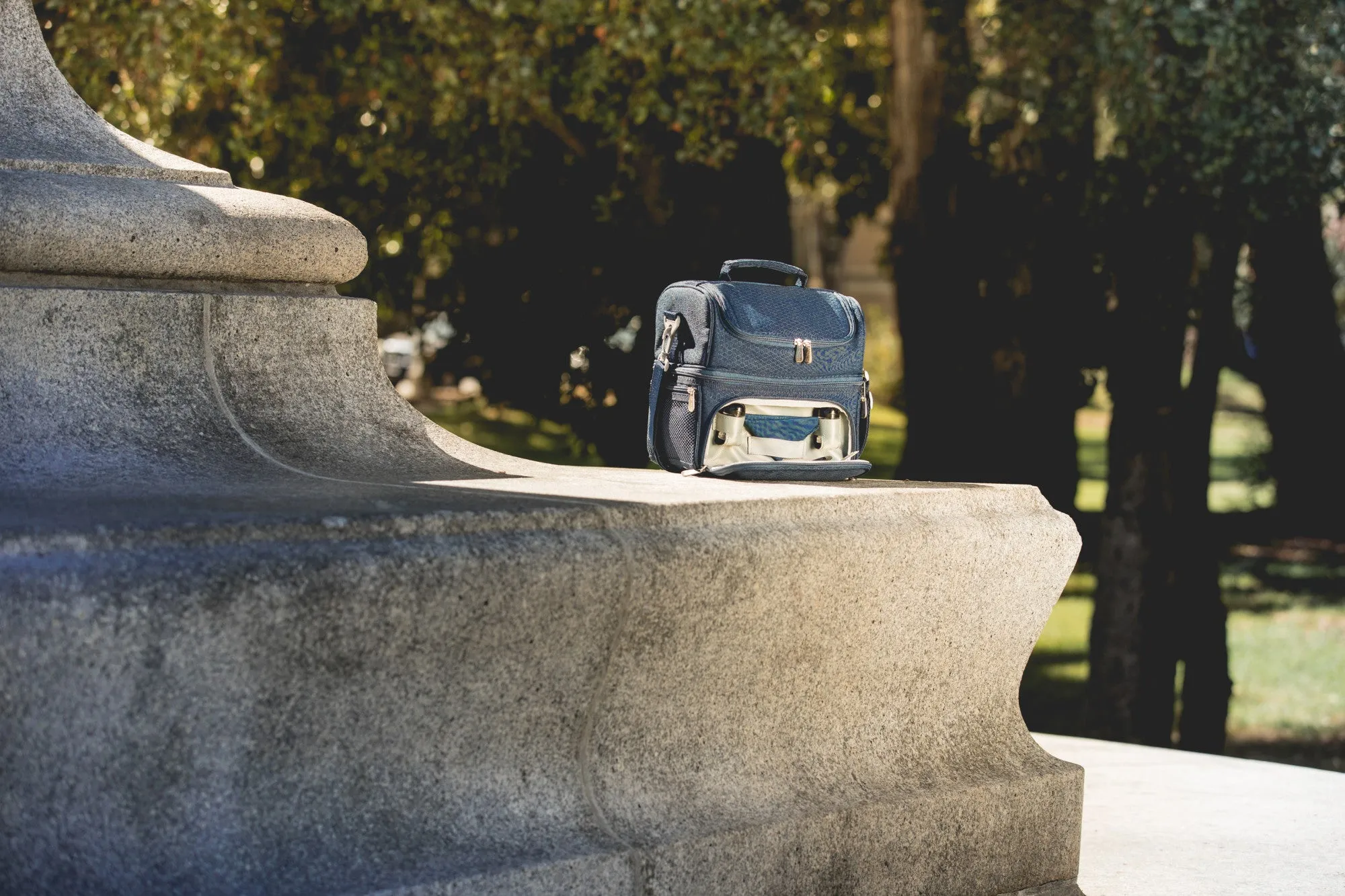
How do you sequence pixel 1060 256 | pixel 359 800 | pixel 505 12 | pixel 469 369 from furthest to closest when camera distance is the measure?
pixel 469 369
pixel 1060 256
pixel 505 12
pixel 359 800

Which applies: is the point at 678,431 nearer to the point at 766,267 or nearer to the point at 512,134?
the point at 766,267

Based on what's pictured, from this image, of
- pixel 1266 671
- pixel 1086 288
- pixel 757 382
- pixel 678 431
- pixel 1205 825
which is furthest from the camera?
pixel 1266 671

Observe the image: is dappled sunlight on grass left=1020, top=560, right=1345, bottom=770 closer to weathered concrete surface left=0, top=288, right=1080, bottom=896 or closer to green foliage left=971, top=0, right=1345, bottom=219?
green foliage left=971, top=0, right=1345, bottom=219

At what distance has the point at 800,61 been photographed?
7.84 m

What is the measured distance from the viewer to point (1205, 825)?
530 cm

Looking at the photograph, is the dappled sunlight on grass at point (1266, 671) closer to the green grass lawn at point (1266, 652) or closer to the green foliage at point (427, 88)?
the green grass lawn at point (1266, 652)

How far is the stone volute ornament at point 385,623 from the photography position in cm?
293

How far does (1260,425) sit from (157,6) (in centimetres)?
1783

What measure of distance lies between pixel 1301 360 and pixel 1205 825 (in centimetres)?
607

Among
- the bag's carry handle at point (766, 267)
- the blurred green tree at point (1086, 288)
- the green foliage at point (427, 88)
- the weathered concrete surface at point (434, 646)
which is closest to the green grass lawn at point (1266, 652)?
the blurred green tree at point (1086, 288)

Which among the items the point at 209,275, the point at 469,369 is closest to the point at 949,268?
the point at 469,369

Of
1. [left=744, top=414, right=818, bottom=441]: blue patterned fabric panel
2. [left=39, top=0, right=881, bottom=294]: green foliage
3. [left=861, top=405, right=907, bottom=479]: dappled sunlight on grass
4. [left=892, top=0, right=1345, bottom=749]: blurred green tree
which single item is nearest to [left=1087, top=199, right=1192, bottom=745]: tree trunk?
[left=892, top=0, right=1345, bottom=749]: blurred green tree

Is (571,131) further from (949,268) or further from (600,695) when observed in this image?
(600,695)

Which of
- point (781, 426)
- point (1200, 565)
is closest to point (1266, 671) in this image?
point (1200, 565)
